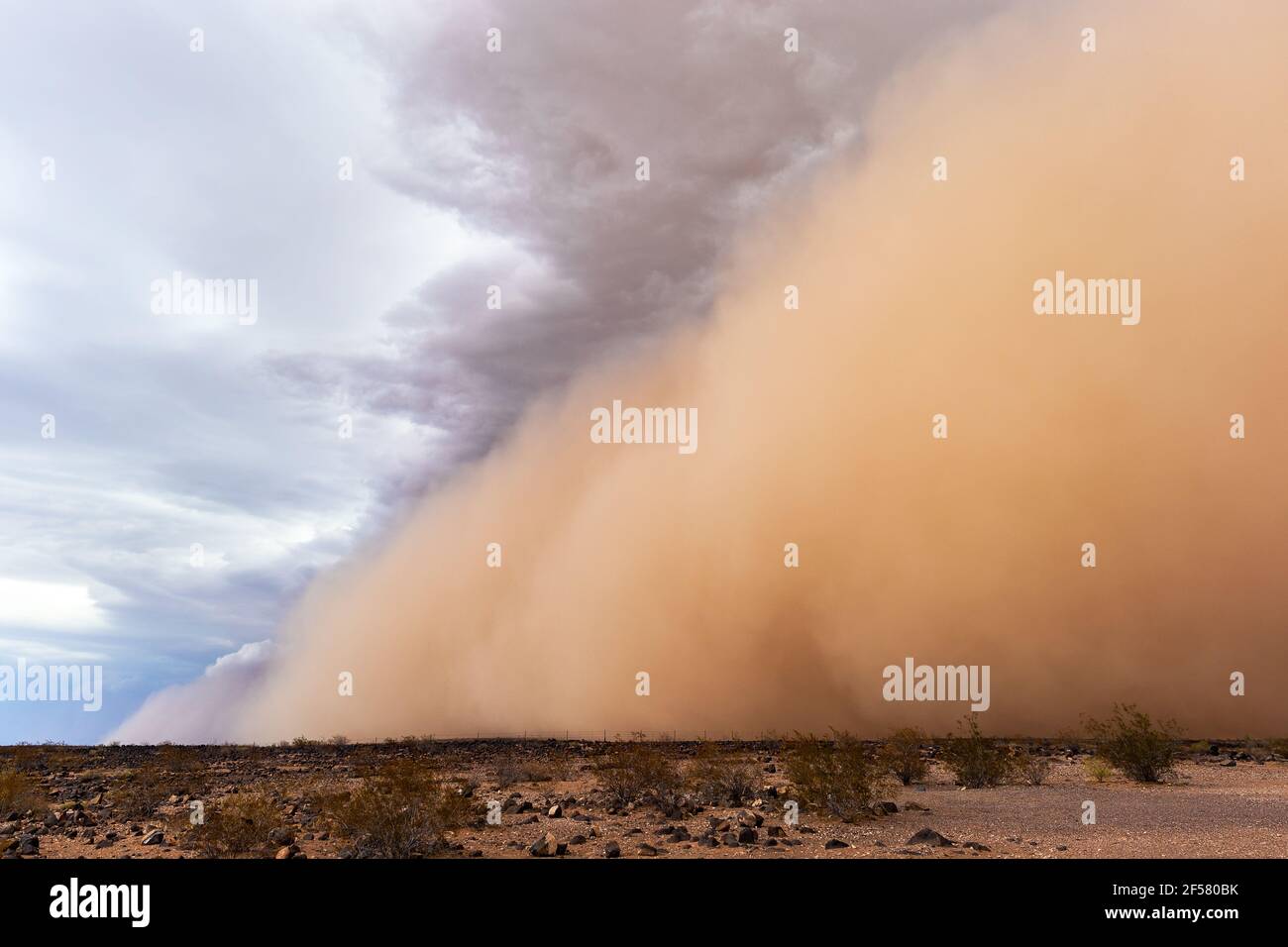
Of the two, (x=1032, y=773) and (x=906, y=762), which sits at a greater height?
(x=906, y=762)

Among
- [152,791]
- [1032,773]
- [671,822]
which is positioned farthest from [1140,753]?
[152,791]

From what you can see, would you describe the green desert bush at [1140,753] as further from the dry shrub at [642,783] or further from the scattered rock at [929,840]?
the dry shrub at [642,783]

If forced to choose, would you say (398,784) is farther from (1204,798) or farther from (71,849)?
(1204,798)

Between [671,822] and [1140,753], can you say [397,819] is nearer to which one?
[671,822]

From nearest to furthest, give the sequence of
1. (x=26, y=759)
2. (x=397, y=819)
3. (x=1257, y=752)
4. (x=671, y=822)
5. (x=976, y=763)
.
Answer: (x=397, y=819) → (x=671, y=822) → (x=976, y=763) → (x=1257, y=752) → (x=26, y=759)
